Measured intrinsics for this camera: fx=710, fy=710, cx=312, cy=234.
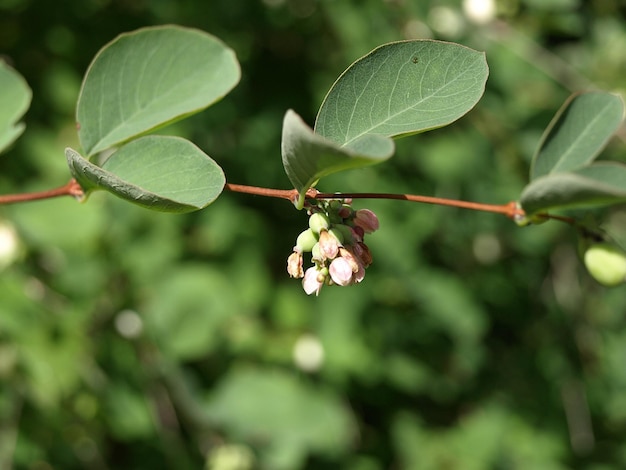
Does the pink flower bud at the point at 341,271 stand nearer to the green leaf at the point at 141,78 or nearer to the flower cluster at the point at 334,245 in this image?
the flower cluster at the point at 334,245

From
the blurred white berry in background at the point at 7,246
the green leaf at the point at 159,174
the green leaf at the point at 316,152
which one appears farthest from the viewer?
the blurred white berry in background at the point at 7,246

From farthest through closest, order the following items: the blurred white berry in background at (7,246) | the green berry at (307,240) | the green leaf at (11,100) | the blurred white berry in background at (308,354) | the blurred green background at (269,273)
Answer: the blurred white berry in background at (308,354), the blurred green background at (269,273), the blurred white berry in background at (7,246), the green leaf at (11,100), the green berry at (307,240)

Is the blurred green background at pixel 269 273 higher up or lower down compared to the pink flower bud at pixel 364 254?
lower down

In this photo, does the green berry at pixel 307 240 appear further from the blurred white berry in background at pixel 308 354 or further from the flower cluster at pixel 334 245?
the blurred white berry in background at pixel 308 354

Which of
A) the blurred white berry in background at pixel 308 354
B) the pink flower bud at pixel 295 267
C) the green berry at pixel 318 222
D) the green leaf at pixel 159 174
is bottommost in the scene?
the blurred white berry in background at pixel 308 354

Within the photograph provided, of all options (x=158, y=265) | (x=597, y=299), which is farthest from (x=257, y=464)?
(x=597, y=299)

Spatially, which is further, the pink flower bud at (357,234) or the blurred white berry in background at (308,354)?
the blurred white berry in background at (308,354)

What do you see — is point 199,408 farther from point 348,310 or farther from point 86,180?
point 86,180

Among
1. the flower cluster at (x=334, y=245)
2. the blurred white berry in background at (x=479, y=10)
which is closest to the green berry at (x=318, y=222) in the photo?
the flower cluster at (x=334, y=245)
